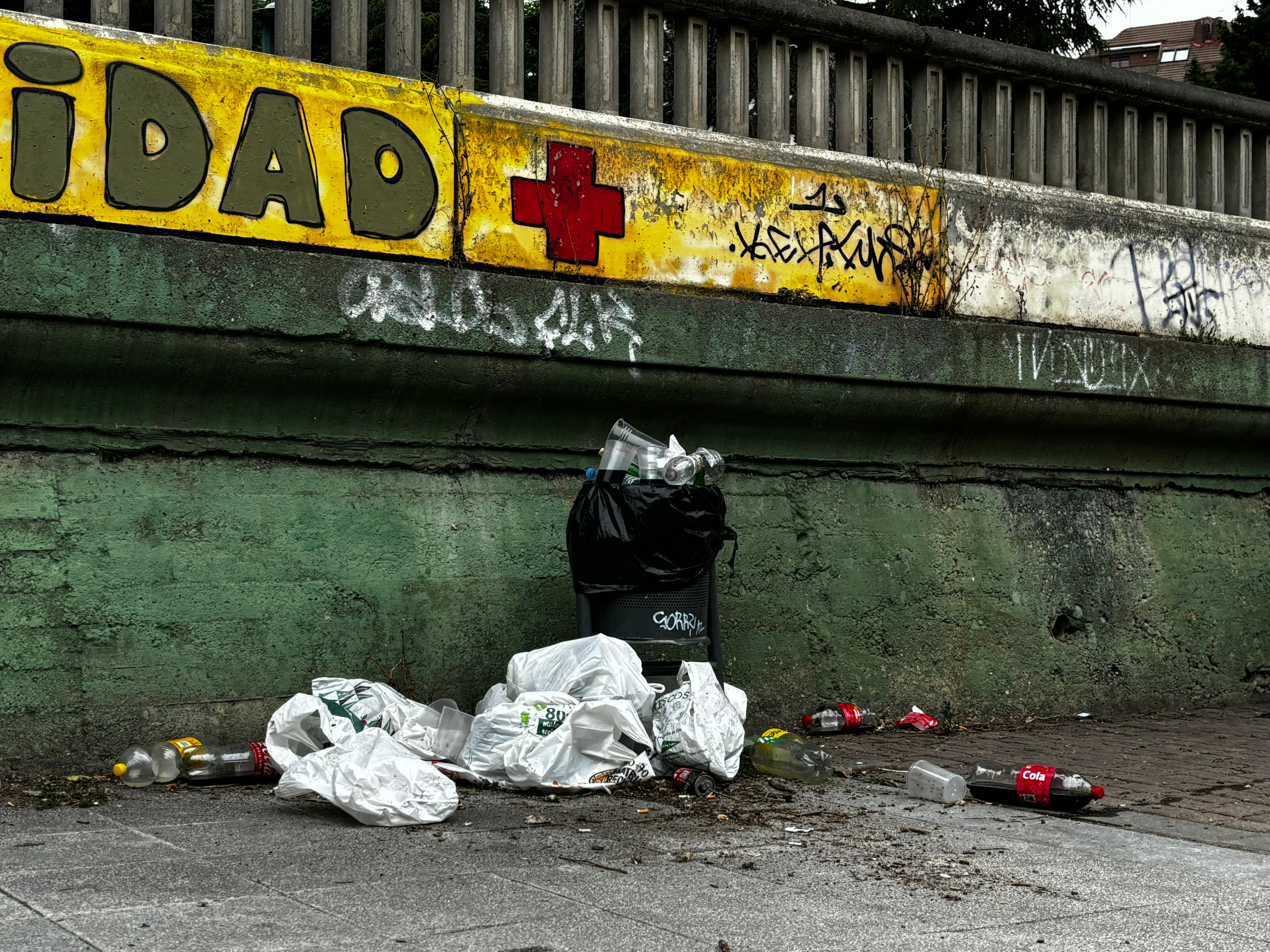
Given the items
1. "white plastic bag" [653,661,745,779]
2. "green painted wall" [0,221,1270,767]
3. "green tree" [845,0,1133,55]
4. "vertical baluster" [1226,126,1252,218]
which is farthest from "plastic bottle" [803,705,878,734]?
"green tree" [845,0,1133,55]

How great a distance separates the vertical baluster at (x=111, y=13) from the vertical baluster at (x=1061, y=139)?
4.79 meters

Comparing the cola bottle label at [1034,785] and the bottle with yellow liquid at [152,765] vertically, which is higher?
the bottle with yellow liquid at [152,765]

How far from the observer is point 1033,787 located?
14.9 ft

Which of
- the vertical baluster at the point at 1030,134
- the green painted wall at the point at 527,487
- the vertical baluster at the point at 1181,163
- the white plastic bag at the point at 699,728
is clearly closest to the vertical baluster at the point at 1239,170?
the vertical baluster at the point at 1181,163

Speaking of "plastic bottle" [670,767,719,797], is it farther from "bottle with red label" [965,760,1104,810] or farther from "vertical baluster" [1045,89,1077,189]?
"vertical baluster" [1045,89,1077,189]

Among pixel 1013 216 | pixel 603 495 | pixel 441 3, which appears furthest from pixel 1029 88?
pixel 603 495

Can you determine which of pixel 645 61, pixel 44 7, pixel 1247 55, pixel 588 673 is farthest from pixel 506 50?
pixel 1247 55

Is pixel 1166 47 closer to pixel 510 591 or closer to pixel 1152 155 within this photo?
pixel 1152 155

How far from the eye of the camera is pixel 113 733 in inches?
184

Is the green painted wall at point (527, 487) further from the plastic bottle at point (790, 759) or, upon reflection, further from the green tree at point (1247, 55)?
the green tree at point (1247, 55)

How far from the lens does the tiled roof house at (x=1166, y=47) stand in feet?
170

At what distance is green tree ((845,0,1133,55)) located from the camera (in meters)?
15.1

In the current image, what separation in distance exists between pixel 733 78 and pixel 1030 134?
187cm

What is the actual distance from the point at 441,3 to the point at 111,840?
12.1ft
